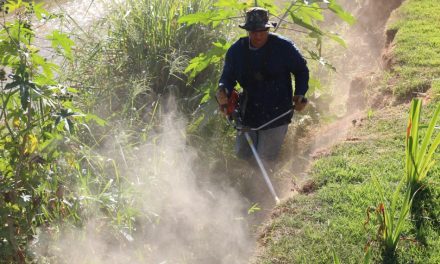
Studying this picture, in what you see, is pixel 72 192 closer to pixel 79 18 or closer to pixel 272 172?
pixel 272 172

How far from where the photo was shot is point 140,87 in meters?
6.51

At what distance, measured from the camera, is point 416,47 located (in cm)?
706

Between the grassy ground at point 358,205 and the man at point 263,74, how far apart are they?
66cm

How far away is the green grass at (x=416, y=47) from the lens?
6.32 metres

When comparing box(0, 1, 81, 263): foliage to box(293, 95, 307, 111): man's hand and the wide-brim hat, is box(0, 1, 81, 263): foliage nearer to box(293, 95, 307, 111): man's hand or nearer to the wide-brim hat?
the wide-brim hat

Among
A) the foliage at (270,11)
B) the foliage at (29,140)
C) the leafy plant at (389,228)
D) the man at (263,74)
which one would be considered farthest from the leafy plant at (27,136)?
the leafy plant at (389,228)

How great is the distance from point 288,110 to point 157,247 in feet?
6.01

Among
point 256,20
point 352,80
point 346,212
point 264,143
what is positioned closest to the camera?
point 346,212

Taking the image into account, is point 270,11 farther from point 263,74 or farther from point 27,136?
point 27,136

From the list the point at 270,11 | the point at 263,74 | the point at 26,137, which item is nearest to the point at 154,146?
the point at 263,74

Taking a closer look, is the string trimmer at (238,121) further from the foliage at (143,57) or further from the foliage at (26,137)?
the foliage at (26,137)

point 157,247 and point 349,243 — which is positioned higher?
point 349,243

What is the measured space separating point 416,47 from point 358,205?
351 centimetres

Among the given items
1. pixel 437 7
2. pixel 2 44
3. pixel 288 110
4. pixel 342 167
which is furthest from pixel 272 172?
pixel 437 7
